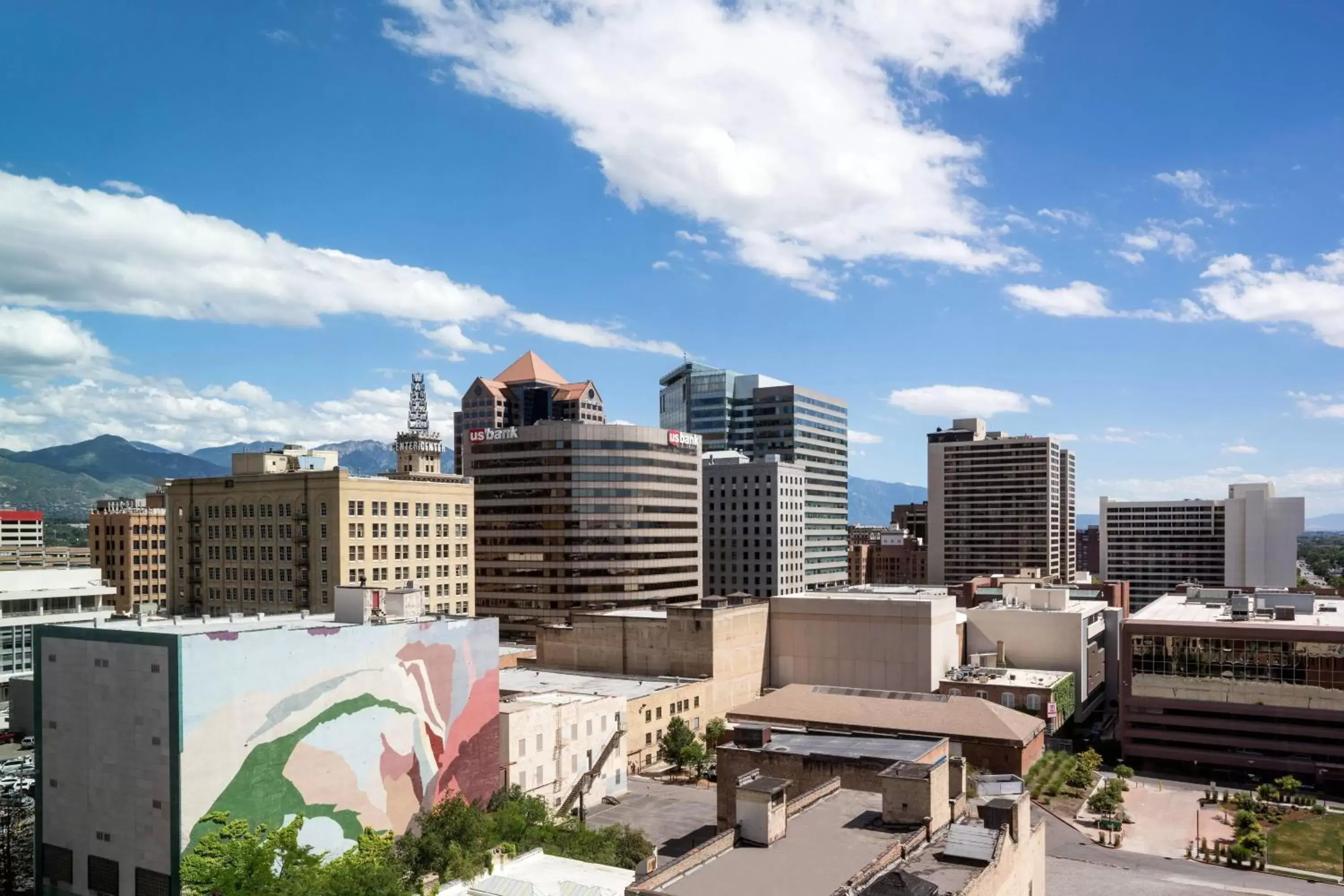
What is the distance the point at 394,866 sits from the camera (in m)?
59.2

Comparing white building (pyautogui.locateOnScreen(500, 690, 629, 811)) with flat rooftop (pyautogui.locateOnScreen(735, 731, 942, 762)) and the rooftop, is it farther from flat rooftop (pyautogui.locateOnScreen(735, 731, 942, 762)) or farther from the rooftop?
the rooftop

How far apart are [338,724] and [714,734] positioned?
58939 mm

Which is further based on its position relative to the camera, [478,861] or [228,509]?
[228,509]

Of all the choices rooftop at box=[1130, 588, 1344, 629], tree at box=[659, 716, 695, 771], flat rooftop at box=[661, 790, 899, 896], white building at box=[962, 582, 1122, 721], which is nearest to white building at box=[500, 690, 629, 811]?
tree at box=[659, 716, 695, 771]

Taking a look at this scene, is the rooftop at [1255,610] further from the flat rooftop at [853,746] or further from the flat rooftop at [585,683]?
the flat rooftop at [853,746]

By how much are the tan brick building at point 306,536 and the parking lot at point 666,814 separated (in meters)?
47.1

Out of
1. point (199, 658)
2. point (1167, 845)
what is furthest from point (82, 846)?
point (1167, 845)

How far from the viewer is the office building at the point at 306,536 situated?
406 feet

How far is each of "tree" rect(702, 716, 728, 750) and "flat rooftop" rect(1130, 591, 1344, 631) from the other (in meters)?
58.1

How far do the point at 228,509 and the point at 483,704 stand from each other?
239ft

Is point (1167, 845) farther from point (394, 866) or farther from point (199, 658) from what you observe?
point (199, 658)

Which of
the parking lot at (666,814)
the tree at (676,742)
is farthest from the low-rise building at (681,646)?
the parking lot at (666,814)

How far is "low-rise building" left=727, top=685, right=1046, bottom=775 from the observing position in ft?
336

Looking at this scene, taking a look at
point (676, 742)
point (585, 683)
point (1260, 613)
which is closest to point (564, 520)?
point (585, 683)
